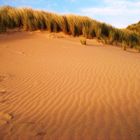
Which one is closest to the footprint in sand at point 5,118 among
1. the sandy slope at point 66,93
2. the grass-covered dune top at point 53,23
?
the sandy slope at point 66,93

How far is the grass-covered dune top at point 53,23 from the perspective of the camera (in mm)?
17984

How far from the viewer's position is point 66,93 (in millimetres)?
8547

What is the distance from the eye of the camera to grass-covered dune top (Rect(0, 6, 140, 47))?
17984 mm

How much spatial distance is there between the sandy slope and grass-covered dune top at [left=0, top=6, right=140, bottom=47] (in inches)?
126

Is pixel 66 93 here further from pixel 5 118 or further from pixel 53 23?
pixel 53 23

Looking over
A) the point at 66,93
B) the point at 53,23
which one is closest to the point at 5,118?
the point at 66,93

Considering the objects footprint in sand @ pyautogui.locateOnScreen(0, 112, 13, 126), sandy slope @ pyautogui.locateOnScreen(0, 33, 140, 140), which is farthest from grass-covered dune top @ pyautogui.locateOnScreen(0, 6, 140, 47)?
footprint in sand @ pyautogui.locateOnScreen(0, 112, 13, 126)

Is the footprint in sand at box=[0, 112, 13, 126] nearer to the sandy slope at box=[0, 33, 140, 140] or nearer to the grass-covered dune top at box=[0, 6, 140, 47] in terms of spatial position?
the sandy slope at box=[0, 33, 140, 140]

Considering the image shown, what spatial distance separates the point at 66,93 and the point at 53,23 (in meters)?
10.1

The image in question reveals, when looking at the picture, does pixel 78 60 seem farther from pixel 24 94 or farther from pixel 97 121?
pixel 97 121

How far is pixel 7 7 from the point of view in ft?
64.3

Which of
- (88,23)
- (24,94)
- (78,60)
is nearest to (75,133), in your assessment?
(24,94)

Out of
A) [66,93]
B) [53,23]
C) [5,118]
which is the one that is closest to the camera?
[5,118]

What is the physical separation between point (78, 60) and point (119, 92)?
162 inches
